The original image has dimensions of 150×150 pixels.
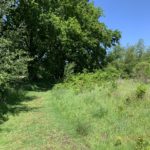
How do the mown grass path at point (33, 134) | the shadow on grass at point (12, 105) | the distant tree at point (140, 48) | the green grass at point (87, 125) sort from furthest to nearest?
1. the distant tree at point (140, 48)
2. the shadow on grass at point (12, 105)
3. the mown grass path at point (33, 134)
4. the green grass at point (87, 125)

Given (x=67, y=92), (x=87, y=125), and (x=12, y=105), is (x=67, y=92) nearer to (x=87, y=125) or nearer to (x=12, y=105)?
(x=12, y=105)

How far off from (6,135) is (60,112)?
343 cm

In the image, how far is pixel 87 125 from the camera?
1144 cm

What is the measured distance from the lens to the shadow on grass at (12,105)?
639 inches

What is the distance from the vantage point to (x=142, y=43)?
303 feet

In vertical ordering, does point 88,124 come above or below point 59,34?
below

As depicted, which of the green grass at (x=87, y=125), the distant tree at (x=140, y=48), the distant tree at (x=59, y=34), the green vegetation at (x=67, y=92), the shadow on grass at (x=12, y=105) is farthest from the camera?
the distant tree at (x=140, y=48)

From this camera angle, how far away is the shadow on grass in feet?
53.2

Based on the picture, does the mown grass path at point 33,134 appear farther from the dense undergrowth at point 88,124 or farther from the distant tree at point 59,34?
the distant tree at point 59,34

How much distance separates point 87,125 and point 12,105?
8.29 m

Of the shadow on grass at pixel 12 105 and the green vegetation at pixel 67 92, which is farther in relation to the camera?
the shadow on grass at pixel 12 105

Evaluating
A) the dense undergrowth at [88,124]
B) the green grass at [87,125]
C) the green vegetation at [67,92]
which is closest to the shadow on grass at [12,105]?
the green vegetation at [67,92]

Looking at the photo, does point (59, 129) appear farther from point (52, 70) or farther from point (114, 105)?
point (52, 70)

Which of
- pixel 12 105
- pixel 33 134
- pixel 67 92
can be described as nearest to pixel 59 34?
pixel 67 92
